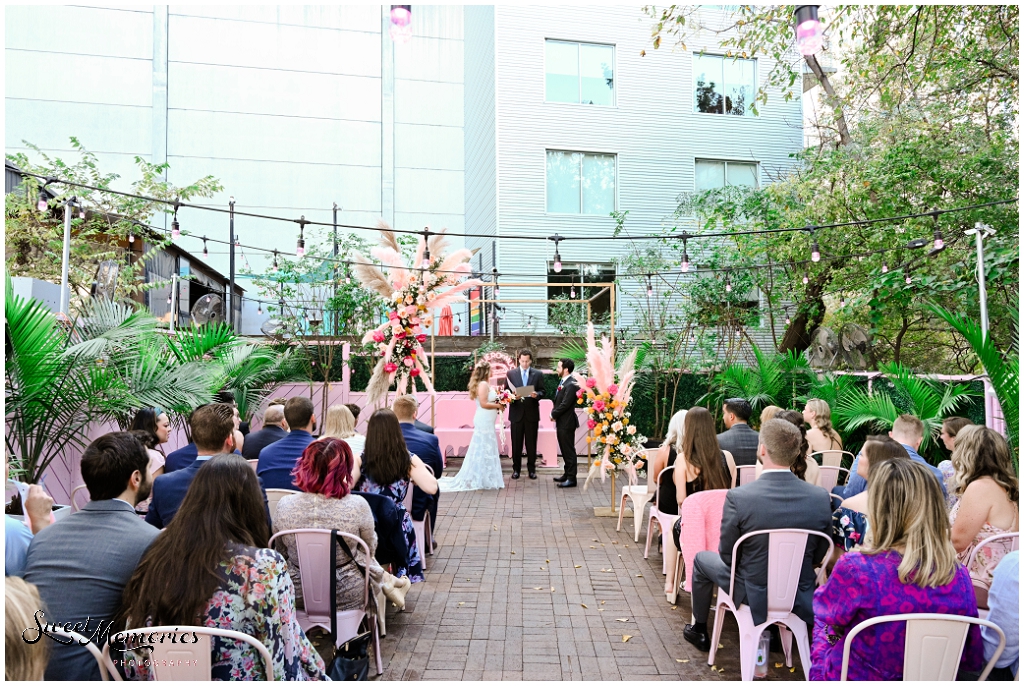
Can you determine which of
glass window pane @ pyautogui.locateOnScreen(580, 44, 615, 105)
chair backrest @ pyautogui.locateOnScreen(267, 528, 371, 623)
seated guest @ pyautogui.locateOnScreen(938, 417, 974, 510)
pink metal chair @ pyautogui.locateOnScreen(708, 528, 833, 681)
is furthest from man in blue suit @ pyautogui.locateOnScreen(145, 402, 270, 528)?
glass window pane @ pyautogui.locateOnScreen(580, 44, 615, 105)

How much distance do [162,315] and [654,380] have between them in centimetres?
1197

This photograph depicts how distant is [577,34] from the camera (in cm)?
1745

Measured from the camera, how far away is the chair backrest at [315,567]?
3678mm

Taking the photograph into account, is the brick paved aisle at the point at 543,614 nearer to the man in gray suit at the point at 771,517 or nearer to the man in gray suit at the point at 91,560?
the man in gray suit at the point at 771,517

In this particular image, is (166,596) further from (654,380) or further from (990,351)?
(654,380)

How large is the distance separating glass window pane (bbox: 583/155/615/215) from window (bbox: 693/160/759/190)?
2.21 metres

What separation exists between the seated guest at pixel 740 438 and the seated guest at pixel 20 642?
512 centimetres

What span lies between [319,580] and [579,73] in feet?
52.9

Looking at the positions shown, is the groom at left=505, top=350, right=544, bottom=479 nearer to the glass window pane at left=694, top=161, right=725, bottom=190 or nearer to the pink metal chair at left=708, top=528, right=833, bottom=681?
the pink metal chair at left=708, top=528, right=833, bottom=681

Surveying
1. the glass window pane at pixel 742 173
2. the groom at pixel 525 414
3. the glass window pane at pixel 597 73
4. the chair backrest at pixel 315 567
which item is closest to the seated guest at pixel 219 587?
the chair backrest at pixel 315 567

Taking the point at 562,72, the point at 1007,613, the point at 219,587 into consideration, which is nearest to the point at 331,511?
the point at 219,587

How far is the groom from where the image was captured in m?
11.0

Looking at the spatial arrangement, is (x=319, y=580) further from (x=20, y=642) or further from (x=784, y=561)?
(x=784, y=561)

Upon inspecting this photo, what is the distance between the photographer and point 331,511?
3834mm
